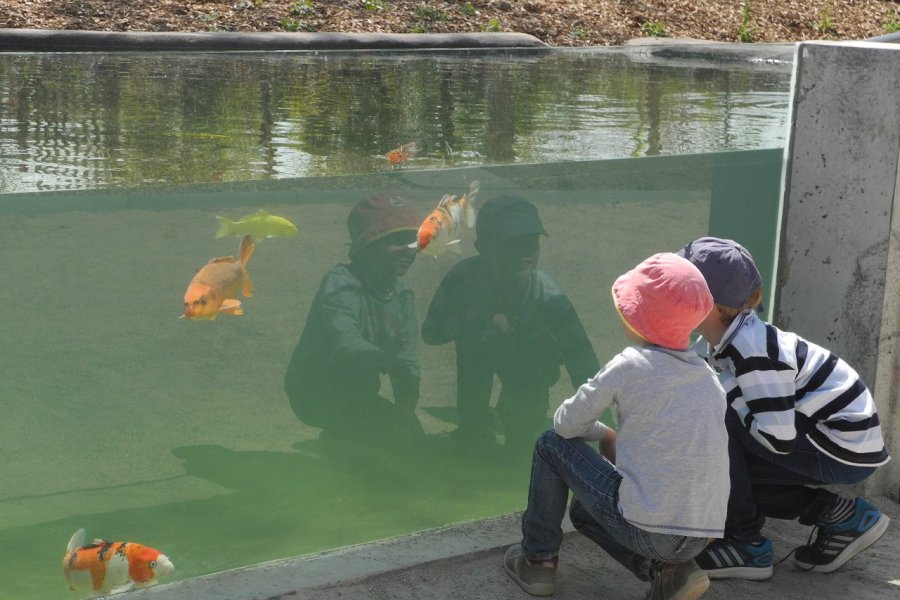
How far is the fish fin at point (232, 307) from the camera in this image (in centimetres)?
375

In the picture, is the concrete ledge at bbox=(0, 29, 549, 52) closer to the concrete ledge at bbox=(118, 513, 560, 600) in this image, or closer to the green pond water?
the green pond water

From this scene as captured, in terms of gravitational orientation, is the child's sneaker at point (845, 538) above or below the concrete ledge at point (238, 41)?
below


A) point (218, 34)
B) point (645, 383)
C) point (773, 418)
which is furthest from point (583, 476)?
point (218, 34)

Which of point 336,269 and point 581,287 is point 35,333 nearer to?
point 336,269

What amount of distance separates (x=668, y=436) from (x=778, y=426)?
462 millimetres

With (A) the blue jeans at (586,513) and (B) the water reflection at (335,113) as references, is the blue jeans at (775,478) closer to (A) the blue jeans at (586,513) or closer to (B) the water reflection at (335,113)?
(A) the blue jeans at (586,513)

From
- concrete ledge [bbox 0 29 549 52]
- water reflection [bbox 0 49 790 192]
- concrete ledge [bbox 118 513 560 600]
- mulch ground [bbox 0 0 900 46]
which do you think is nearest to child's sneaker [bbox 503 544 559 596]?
concrete ledge [bbox 118 513 560 600]

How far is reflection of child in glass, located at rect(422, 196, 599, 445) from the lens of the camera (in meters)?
4.00

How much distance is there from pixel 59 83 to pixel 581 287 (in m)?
6.14

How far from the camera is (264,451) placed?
12.6ft

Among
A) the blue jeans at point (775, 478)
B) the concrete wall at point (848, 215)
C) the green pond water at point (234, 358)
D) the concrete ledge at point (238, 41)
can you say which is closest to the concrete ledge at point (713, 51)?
the concrete ledge at point (238, 41)

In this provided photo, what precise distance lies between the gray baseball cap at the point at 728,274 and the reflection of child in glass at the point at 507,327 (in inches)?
36.8

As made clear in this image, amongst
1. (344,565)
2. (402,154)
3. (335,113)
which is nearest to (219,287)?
(344,565)

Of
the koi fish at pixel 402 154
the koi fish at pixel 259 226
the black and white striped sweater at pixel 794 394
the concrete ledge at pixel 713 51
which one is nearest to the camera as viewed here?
the black and white striped sweater at pixel 794 394
